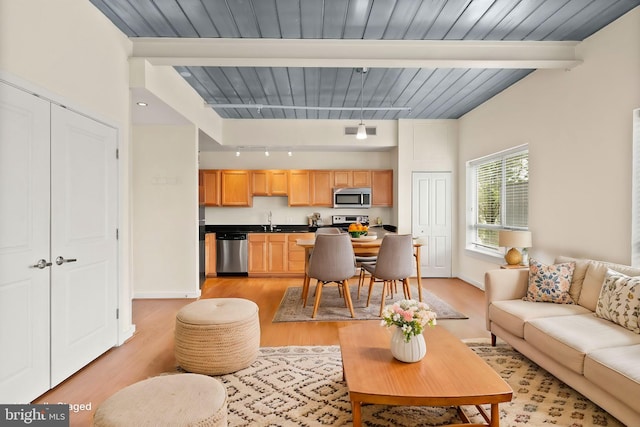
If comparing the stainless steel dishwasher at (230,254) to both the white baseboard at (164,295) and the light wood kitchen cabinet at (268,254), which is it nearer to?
the light wood kitchen cabinet at (268,254)

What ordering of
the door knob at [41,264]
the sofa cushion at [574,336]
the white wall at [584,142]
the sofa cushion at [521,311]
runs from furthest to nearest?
the white wall at [584,142]
the sofa cushion at [521,311]
the door knob at [41,264]
the sofa cushion at [574,336]

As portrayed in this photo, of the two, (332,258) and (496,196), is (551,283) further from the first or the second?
(496,196)

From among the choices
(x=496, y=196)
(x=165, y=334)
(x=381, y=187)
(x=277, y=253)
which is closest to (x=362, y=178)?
(x=381, y=187)

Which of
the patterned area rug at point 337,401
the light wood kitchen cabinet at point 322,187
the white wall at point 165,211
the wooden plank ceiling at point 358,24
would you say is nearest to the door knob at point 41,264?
the patterned area rug at point 337,401

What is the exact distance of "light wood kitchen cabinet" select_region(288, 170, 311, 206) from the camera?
22.2ft

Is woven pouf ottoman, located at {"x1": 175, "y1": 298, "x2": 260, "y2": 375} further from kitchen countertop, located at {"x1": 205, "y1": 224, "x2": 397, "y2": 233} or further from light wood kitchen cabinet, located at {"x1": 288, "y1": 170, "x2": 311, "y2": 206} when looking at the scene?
light wood kitchen cabinet, located at {"x1": 288, "y1": 170, "x2": 311, "y2": 206}

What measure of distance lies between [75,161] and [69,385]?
5.46 ft

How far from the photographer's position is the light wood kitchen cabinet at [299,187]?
22.2ft

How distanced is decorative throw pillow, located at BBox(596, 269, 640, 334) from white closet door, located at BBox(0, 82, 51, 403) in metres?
3.96

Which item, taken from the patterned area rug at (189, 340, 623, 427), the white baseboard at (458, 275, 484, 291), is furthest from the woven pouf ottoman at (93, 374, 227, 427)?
the white baseboard at (458, 275, 484, 291)

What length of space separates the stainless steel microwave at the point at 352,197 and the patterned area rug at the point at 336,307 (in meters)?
2.04

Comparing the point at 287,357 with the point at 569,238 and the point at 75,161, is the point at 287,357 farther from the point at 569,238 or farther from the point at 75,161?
the point at 569,238

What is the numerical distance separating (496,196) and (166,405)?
5043 mm

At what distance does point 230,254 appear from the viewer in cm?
645
